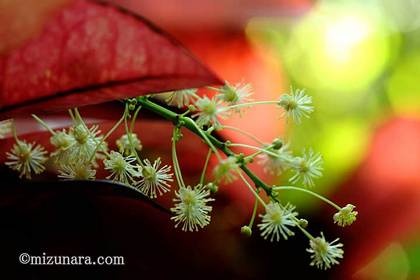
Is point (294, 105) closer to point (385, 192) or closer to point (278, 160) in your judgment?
point (278, 160)

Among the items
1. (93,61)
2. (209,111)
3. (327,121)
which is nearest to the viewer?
(93,61)

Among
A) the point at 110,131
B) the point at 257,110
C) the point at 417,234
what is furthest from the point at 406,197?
the point at 110,131

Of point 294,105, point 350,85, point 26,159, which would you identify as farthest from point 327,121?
point 26,159

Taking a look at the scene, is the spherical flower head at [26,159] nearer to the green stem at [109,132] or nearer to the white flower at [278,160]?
the green stem at [109,132]

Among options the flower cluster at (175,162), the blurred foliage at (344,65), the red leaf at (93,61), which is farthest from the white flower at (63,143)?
the blurred foliage at (344,65)

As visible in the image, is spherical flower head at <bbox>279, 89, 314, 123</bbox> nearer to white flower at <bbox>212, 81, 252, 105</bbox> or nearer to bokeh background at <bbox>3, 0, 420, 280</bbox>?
white flower at <bbox>212, 81, 252, 105</bbox>

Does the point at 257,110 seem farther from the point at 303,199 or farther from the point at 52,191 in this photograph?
the point at 52,191

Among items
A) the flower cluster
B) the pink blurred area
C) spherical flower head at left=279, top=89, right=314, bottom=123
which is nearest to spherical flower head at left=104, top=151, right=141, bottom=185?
the flower cluster
